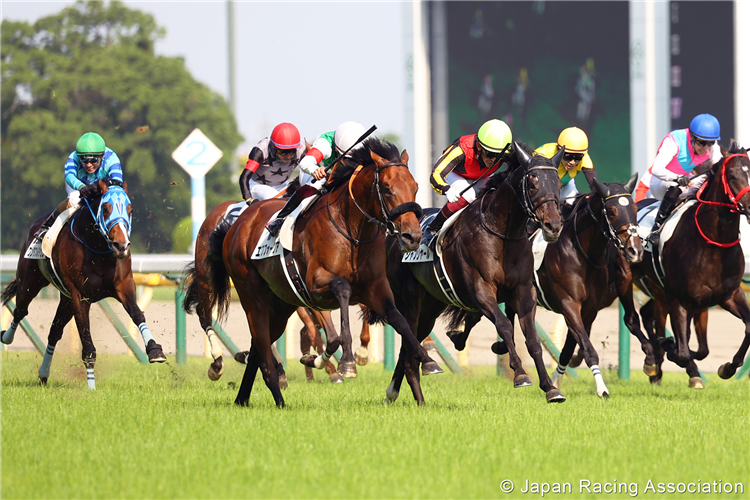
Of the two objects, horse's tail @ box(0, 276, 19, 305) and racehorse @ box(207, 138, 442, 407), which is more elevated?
racehorse @ box(207, 138, 442, 407)

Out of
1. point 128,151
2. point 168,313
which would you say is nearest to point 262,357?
point 168,313

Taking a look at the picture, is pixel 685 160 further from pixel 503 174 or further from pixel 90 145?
pixel 90 145

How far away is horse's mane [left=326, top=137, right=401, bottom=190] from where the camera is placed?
6.96 metres

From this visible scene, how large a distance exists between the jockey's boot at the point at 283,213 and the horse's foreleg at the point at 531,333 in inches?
67.6

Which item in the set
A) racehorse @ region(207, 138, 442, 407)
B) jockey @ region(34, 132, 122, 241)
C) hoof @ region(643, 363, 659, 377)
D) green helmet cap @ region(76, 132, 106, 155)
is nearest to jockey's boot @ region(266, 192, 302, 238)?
racehorse @ region(207, 138, 442, 407)

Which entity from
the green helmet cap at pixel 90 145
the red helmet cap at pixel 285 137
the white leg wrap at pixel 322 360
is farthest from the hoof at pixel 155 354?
the red helmet cap at pixel 285 137

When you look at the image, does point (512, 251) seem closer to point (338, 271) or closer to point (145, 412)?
point (338, 271)

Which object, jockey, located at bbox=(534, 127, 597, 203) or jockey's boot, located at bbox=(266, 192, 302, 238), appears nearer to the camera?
jockey's boot, located at bbox=(266, 192, 302, 238)

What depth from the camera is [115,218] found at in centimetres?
852

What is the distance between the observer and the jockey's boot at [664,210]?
9133 millimetres

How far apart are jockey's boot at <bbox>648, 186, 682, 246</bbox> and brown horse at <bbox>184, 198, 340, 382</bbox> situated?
9.66 feet

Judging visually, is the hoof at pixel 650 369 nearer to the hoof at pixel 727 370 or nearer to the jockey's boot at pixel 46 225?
the hoof at pixel 727 370

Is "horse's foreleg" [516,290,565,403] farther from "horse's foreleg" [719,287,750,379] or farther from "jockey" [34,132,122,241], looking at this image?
"jockey" [34,132,122,241]

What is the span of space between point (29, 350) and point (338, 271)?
824 cm
